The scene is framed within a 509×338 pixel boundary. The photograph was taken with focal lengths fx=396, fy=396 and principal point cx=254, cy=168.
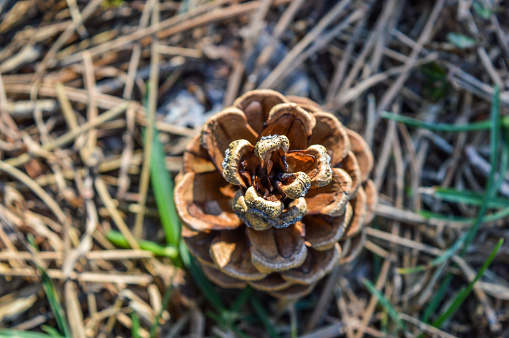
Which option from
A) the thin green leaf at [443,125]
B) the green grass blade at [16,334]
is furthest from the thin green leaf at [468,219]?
the green grass blade at [16,334]

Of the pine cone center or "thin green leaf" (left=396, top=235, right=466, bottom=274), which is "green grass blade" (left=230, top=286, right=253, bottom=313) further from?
"thin green leaf" (left=396, top=235, right=466, bottom=274)

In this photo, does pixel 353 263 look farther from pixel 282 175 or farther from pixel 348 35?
pixel 348 35

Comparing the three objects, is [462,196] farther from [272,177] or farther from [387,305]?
[272,177]

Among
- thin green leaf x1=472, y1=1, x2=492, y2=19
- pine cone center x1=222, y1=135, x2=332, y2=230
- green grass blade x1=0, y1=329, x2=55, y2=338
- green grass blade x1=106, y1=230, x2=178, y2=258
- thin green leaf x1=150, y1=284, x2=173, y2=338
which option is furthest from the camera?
thin green leaf x1=472, y1=1, x2=492, y2=19

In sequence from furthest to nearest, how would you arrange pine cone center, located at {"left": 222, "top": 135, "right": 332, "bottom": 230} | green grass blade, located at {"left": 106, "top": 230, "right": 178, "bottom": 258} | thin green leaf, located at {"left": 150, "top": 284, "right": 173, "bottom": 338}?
green grass blade, located at {"left": 106, "top": 230, "right": 178, "bottom": 258}, thin green leaf, located at {"left": 150, "top": 284, "right": 173, "bottom": 338}, pine cone center, located at {"left": 222, "top": 135, "right": 332, "bottom": 230}

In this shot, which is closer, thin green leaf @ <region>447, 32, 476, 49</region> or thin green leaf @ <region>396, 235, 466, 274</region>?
thin green leaf @ <region>396, 235, 466, 274</region>

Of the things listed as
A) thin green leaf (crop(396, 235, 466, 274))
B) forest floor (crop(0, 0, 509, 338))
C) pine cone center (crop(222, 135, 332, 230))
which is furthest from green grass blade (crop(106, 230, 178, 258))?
thin green leaf (crop(396, 235, 466, 274))

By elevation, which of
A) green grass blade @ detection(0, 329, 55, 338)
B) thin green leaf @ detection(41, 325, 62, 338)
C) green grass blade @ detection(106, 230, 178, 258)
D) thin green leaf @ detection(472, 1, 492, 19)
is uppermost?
thin green leaf @ detection(472, 1, 492, 19)
